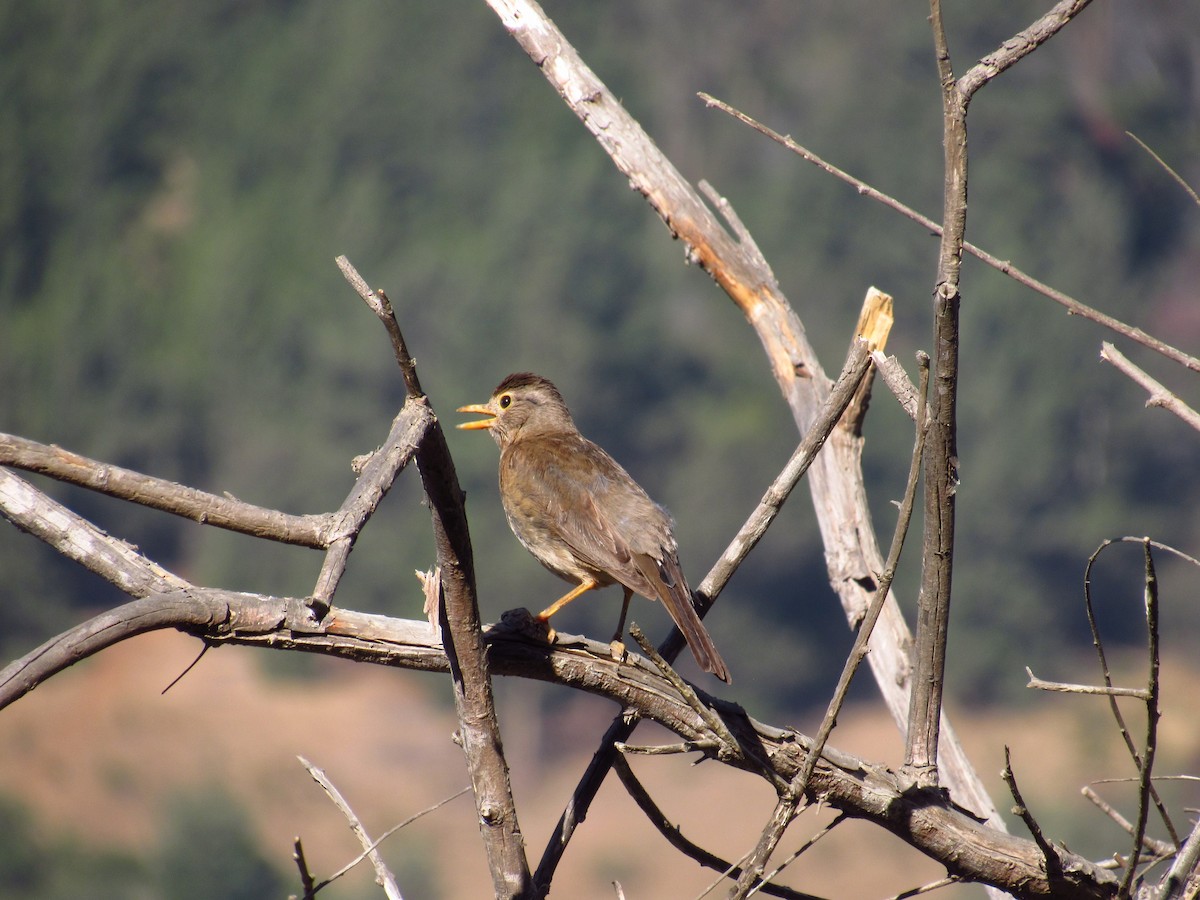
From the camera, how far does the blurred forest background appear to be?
3850 centimetres

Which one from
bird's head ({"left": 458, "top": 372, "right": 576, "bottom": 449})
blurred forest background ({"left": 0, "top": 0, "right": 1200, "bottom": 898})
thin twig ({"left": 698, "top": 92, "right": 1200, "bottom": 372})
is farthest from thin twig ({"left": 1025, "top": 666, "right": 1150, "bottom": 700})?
blurred forest background ({"left": 0, "top": 0, "right": 1200, "bottom": 898})

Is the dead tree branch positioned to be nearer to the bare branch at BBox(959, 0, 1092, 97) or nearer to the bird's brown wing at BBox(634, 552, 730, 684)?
the bird's brown wing at BBox(634, 552, 730, 684)

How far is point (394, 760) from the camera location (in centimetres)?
3803

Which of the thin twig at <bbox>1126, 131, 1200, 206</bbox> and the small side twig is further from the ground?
the thin twig at <bbox>1126, 131, 1200, 206</bbox>

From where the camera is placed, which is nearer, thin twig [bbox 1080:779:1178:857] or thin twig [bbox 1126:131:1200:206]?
thin twig [bbox 1126:131:1200:206]

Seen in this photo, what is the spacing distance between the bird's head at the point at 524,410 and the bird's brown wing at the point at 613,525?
55cm

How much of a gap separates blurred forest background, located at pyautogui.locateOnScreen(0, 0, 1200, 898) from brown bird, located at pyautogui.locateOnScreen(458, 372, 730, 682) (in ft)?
91.7

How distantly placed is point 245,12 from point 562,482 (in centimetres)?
4886

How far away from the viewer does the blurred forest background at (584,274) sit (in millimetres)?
38500

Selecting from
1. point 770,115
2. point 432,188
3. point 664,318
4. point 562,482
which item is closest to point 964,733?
point 664,318

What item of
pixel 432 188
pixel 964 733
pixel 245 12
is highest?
pixel 245 12

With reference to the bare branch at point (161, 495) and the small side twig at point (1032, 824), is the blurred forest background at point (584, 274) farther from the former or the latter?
the bare branch at point (161, 495)

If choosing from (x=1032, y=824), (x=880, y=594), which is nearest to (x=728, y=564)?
(x=880, y=594)

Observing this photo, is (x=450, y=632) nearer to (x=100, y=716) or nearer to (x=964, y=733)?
(x=964, y=733)
